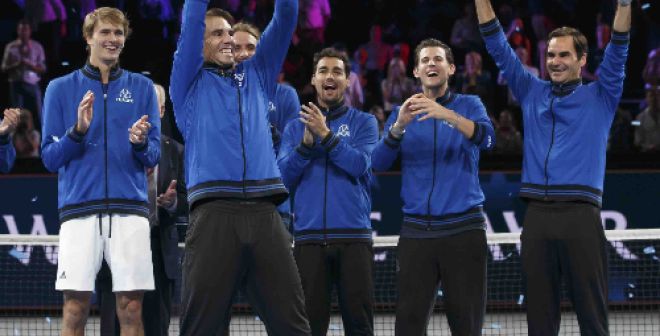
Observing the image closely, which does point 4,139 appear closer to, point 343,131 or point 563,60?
point 343,131

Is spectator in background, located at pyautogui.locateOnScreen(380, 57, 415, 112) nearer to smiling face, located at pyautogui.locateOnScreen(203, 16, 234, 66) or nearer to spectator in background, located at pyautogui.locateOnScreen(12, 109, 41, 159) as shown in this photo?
spectator in background, located at pyautogui.locateOnScreen(12, 109, 41, 159)

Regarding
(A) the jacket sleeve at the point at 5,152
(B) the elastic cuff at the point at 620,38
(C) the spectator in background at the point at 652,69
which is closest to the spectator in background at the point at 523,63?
(C) the spectator in background at the point at 652,69

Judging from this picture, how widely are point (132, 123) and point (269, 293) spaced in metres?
2.02

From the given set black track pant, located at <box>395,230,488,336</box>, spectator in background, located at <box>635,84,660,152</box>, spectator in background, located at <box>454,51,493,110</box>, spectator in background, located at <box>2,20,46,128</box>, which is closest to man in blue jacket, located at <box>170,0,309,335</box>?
black track pant, located at <box>395,230,488,336</box>

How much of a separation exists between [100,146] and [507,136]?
7292 mm

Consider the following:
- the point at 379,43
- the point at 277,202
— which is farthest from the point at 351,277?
the point at 379,43

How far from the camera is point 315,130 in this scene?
7.04m

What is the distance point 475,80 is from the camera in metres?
15.1

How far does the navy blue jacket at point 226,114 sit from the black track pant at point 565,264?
1907 millimetres

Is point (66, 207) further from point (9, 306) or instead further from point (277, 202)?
point (9, 306)

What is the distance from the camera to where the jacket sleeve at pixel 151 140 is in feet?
22.8

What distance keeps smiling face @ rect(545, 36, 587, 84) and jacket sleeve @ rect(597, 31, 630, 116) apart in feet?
0.57

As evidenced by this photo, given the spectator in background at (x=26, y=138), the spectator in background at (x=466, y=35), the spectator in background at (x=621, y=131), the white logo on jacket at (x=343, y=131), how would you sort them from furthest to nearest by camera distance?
the spectator in background at (x=466, y=35) < the spectator in background at (x=621, y=131) < the spectator in background at (x=26, y=138) < the white logo on jacket at (x=343, y=131)

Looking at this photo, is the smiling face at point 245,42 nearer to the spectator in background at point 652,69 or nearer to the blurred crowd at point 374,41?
the blurred crowd at point 374,41
